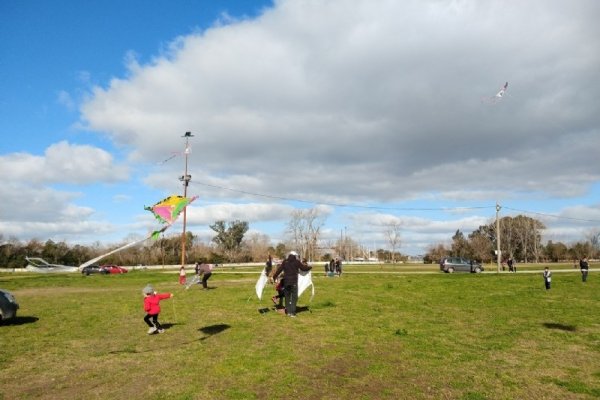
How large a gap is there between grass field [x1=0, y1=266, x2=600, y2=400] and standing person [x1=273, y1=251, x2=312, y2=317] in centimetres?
49

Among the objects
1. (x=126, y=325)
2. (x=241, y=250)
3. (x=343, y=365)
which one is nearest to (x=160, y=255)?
(x=241, y=250)

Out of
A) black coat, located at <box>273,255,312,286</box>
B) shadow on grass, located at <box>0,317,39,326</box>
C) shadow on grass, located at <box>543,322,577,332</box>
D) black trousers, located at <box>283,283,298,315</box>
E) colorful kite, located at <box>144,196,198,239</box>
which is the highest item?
colorful kite, located at <box>144,196,198,239</box>

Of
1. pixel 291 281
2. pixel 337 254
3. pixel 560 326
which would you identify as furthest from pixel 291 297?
pixel 337 254

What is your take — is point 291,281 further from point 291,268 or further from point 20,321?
point 20,321

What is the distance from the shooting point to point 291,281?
49.2ft

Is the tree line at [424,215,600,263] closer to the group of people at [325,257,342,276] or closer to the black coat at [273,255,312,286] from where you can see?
the group of people at [325,257,342,276]

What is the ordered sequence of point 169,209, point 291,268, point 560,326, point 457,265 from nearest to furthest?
point 169,209 → point 560,326 → point 291,268 → point 457,265

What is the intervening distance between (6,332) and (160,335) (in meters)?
4.65

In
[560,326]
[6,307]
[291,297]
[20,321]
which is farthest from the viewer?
[291,297]

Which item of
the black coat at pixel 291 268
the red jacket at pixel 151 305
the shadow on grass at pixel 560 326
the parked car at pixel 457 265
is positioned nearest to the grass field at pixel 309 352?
the shadow on grass at pixel 560 326

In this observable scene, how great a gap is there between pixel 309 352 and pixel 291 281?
199 inches

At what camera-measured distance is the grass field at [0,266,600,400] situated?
756 centimetres

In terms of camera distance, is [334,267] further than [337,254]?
No

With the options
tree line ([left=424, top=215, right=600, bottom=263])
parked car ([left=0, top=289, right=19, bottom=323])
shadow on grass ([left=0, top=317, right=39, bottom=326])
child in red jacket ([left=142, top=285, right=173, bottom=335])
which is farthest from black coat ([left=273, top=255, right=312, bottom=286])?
tree line ([left=424, top=215, right=600, bottom=263])
